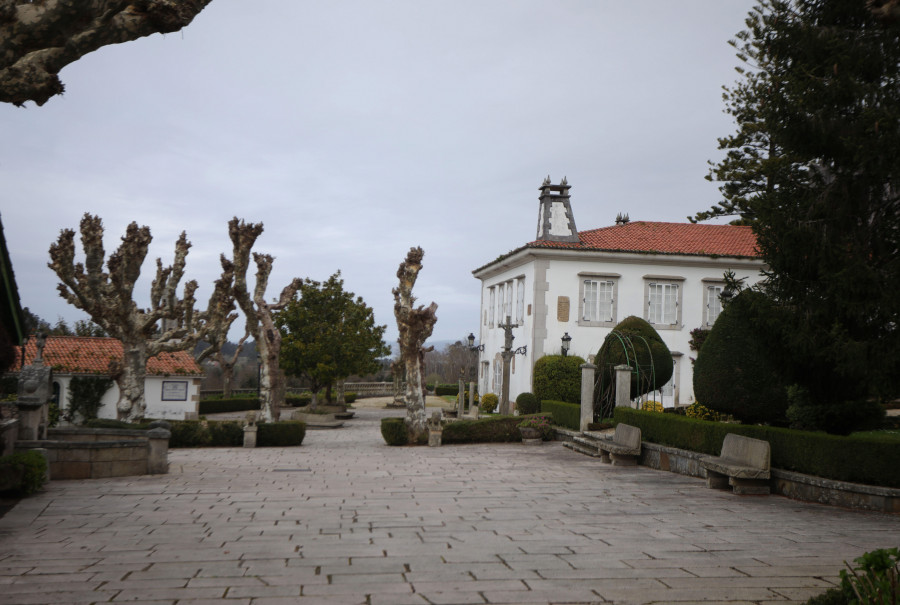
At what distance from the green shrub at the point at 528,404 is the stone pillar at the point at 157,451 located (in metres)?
16.7

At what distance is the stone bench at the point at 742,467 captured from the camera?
1173 cm

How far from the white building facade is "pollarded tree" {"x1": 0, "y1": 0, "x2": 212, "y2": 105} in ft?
83.0

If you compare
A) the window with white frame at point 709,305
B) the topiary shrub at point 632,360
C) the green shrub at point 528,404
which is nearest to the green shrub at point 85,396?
the green shrub at point 528,404

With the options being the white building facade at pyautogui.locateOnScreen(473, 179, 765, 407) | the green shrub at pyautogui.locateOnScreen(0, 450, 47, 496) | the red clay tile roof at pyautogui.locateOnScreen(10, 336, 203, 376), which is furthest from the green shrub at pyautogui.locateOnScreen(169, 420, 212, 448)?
the white building facade at pyautogui.locateOnScreen(473, 179, 765, 407)

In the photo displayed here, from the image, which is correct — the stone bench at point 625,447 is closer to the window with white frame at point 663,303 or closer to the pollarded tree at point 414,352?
the pollarded tree at point 414,352

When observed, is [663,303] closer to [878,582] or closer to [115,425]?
[115,425]

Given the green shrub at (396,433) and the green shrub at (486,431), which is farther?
the green shrub at (486,431)

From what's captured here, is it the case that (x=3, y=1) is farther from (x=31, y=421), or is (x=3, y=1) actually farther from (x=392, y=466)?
(x=392, y=466)

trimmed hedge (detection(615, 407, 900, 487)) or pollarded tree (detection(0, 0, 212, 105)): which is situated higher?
pollarded tree (detection(0, 0, 212, 105))

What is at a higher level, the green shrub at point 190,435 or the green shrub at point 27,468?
the green shrub at point 27,468

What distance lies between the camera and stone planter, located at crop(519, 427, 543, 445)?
22.4 meters

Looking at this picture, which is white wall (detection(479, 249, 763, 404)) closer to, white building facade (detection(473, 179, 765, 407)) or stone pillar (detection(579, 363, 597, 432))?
white building facade (detection(473, 179, 765, 407))

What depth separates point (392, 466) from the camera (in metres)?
16.4

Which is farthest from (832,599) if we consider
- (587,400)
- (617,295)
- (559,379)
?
(617,295)
